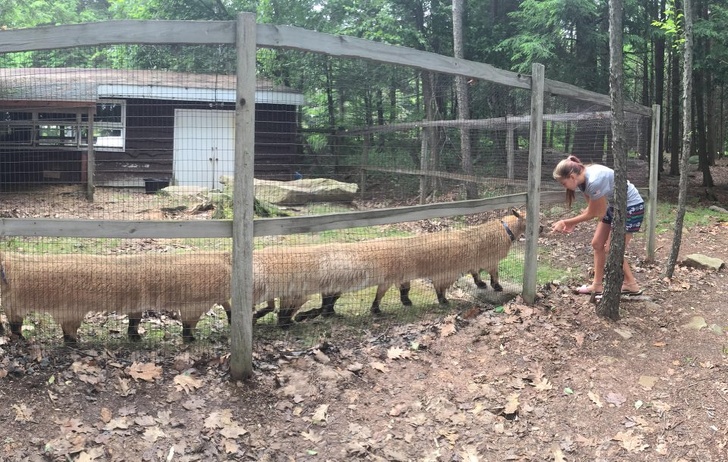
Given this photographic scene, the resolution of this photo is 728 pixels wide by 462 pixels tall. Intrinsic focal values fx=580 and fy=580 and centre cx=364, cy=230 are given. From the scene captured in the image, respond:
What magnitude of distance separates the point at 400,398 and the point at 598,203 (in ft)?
10.8

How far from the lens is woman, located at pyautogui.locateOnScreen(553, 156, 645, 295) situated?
6.14 meters

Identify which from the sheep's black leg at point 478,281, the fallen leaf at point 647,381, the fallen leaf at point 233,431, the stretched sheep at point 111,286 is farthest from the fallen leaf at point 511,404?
the sheep's black leg at point 478,281

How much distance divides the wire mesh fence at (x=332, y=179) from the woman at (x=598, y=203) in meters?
0.54

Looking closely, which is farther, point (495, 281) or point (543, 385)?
point (495, 281)

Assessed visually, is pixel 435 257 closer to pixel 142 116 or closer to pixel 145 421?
pixel 142 116

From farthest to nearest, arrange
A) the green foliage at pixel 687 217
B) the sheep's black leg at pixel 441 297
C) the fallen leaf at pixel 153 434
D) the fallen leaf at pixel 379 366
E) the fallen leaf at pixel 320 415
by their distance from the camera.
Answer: the green foliage at pixel 687 217 → the sheep's black leg at pixel 441 297 → the fallen leaf at pixel 379 366 → the fallen leaf at pixel 320 415 → the fallen leaf at pixel 153 434

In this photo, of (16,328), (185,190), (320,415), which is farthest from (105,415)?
(185,190)

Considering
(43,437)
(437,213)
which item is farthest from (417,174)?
(43,437)

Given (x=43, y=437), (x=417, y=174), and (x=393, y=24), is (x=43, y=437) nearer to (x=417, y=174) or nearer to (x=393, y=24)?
(x=417, y=174)

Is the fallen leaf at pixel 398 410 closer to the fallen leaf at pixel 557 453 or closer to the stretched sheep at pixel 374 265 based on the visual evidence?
the fallen leaf at pixel 557 453

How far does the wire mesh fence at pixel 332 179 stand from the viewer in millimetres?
4738

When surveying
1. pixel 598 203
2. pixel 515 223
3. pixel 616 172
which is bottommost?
pixel 515 223

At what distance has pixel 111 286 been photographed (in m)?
4.75

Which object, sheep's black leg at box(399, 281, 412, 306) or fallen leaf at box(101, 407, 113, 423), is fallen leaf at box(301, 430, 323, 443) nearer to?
fallen leaf at box(101, 407, 113, 423)
